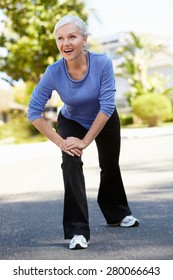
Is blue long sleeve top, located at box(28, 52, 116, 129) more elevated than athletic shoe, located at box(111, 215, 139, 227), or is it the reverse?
blue long sleeve top, located at box(28, 52, 116, 129)

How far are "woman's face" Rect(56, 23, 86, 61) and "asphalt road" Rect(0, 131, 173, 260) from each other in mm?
1372

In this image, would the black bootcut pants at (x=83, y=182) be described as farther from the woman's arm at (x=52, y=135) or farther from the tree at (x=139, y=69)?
the tree at (x=139, y=69)

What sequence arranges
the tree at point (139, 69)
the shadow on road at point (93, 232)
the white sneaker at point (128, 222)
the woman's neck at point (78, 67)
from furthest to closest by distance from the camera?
1. the tree at point (139, 69)
2. the white sneaker at point (128, 222)
3. the woman's neck at point (78, 67)
4. the shadow on road at point (93, 232)

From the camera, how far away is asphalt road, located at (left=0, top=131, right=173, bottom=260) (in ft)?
16.0

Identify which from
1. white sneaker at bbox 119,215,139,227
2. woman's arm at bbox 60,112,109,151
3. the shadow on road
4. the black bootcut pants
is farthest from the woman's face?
white sneaker at bbox 119,215,139,227

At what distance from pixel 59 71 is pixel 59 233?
1.56m

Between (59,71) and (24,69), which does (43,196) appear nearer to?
(59,71)

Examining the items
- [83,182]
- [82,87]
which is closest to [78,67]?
[82,87]

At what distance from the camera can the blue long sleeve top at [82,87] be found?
4.95 meters

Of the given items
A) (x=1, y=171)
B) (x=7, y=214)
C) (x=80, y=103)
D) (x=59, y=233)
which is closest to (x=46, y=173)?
(x=1, y=171)

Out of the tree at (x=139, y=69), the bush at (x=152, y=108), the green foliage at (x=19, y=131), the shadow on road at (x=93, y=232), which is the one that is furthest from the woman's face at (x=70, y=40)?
the tree at (x=139, y=69)

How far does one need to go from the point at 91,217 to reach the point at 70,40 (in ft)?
8.12

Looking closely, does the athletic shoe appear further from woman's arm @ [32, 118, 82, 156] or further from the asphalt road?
woman's arm @ [32, 118, 82, 156]

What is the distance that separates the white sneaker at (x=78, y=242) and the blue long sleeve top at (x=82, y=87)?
2.95 ft
